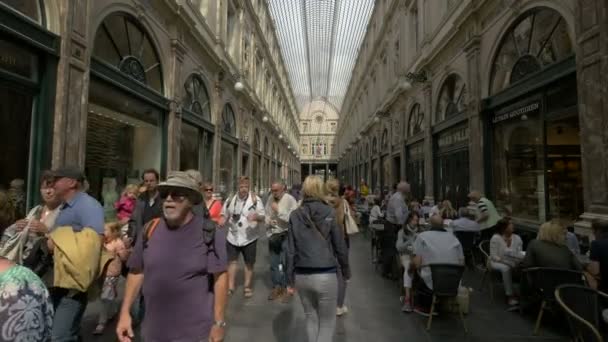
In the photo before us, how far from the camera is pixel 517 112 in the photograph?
7.57m

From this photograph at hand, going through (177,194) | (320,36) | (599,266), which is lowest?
(599,266)

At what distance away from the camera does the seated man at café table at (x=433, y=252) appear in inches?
163

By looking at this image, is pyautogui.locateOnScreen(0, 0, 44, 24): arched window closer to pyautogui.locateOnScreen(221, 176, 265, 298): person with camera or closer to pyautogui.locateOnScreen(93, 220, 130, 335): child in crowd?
pyautogui.locateOnScreen(93, 220, 130, 335): child in crowd

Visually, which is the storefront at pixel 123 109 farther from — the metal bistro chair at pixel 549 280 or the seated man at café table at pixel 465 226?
the metal bistro chair at pixel 549 280

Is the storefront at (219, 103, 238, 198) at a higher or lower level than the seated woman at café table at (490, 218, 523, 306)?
higher

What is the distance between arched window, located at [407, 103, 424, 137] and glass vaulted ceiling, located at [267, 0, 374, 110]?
15.7m

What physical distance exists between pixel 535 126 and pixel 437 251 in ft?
15.3

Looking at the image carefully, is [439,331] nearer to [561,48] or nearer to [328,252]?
[328,252]

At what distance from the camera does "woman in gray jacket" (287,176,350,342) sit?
9.34 ft

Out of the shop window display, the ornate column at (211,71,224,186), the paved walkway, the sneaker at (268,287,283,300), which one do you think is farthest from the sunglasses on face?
the ornate column at (211,71,224,186)

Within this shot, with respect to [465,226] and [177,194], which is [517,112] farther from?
[177,194]

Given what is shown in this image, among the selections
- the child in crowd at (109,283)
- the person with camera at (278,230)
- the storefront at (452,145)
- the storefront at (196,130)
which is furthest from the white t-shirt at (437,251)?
the storefront at (196,130)

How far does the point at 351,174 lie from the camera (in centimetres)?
3941

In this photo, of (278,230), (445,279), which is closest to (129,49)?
(278,230)
